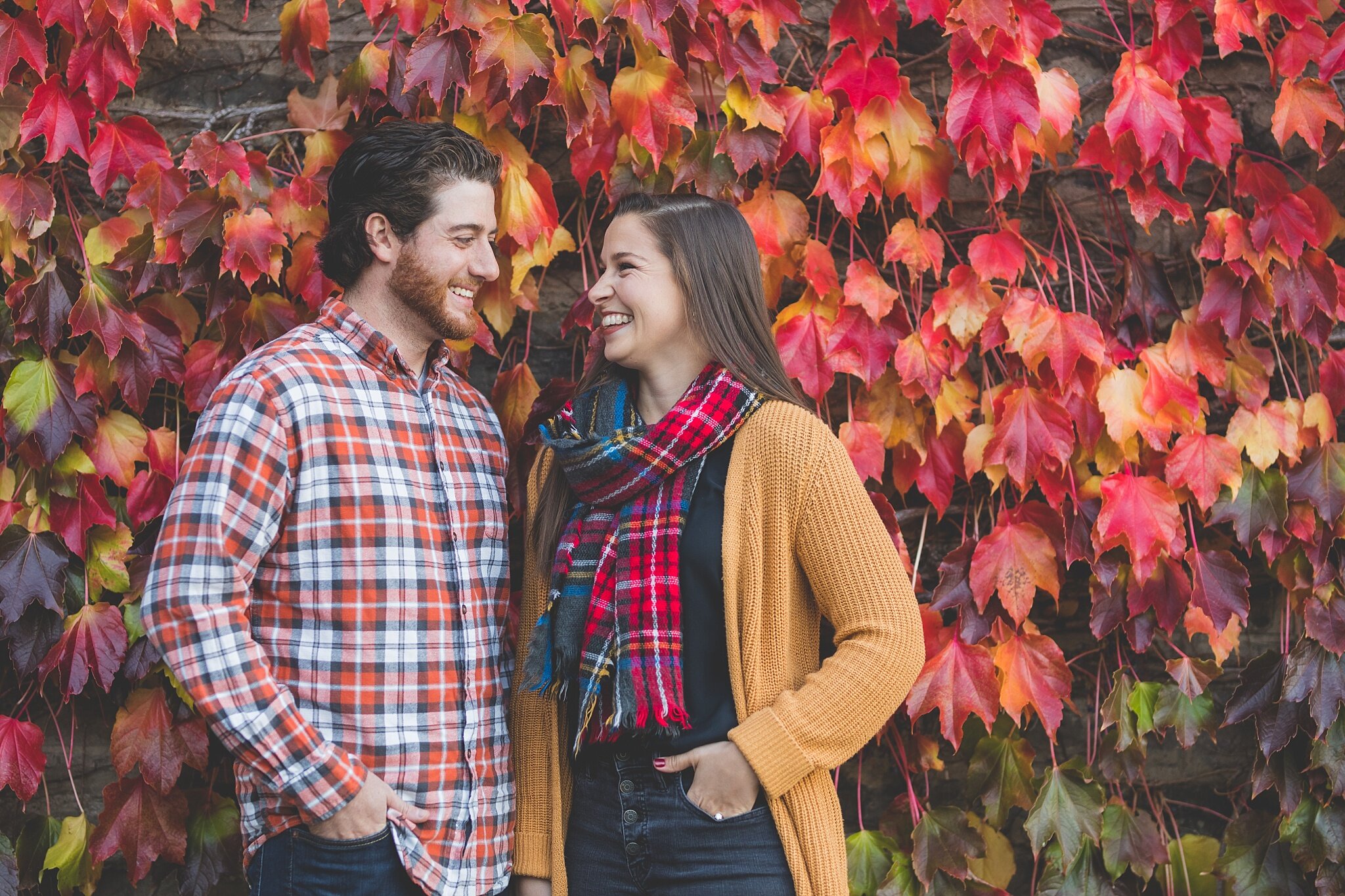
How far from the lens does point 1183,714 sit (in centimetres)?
195

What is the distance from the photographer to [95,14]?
1810mm

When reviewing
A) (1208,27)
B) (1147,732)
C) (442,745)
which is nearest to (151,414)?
(442,745)

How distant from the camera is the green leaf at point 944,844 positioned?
1858 mm

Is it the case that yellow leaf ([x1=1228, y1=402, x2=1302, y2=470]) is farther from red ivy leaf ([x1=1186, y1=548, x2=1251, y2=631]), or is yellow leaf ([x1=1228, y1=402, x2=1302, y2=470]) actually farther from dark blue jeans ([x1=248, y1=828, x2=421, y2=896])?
dark blue jeans ([x1=248, y1=828, x2=421, y2=896])

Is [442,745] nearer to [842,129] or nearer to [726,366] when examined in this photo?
[726,366]

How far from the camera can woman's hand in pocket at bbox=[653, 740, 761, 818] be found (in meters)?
1.35

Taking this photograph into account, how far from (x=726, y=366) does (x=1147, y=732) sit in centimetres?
123

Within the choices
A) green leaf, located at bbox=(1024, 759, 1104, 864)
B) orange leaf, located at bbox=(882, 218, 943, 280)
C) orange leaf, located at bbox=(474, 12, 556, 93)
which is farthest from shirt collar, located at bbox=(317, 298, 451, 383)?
green leaf, located at bbox=(1024, 759, 1104, 864)

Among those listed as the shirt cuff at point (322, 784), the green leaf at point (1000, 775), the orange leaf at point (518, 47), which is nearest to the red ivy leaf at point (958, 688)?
the green leaf at point (1000, 775)

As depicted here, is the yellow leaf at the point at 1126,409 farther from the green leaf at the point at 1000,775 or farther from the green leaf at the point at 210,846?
the green leaf at the point at 210,846

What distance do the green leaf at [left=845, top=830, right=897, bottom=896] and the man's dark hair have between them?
1.31 meters

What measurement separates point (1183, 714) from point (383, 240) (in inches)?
64.5

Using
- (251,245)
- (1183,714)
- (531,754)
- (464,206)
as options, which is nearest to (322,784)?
(531,754)

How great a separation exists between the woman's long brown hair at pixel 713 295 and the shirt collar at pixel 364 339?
0.93 ft
